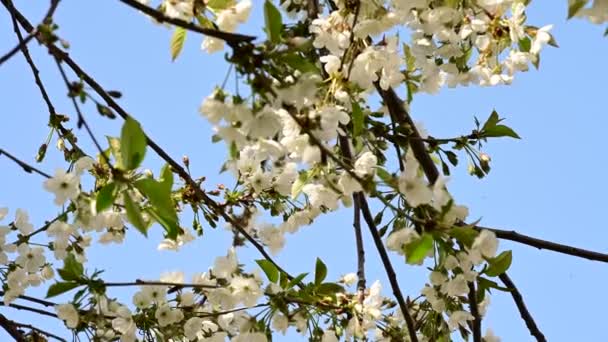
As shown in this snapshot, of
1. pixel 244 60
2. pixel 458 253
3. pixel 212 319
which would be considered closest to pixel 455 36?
pixel 458 253

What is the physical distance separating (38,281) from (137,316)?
69cm

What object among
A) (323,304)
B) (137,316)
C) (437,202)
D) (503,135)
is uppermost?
(503,135)

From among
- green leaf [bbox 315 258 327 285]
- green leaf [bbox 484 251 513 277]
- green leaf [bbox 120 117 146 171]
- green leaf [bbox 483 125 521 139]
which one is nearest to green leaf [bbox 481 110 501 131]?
green leaf [bbox 483 125 521 139]

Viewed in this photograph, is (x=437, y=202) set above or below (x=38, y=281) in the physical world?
below

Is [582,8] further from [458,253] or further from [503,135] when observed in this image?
[503,135]

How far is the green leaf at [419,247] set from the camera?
→ 1554mm

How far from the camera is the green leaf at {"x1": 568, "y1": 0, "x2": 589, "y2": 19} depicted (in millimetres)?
1418

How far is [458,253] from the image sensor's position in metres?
1.91

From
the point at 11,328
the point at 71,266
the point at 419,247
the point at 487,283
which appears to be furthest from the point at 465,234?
the point at 11,328

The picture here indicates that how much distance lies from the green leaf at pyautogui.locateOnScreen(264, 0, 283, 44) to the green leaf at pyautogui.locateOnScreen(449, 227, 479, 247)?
0.48 m

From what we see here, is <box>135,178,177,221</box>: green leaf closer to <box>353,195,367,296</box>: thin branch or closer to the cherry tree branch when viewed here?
the cherry tree branch

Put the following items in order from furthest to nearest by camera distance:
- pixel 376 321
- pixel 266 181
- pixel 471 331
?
1. pixel 266 181
2. pixel 471 331
3. pixel 376 321

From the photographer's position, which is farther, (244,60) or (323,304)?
(323,304)

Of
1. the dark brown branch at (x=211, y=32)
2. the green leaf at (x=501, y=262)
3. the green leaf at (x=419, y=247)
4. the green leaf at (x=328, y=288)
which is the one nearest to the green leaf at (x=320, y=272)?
the green leaf at (x=328, y=288)
